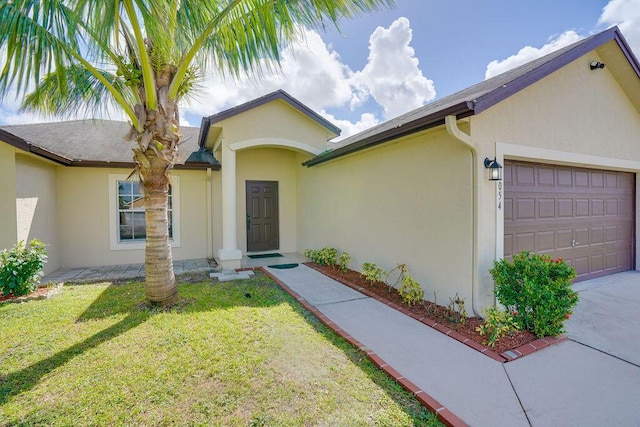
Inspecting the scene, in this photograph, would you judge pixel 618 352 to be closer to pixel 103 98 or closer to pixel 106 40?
pixel 106 40

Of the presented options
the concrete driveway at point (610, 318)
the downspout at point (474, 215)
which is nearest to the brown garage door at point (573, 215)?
the concrete driveway at point (610, 318)

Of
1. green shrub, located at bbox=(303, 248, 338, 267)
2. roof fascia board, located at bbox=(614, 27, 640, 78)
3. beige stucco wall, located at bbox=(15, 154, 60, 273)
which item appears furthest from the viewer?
green shrub, located at bbox=(303, 248, 338, 267)

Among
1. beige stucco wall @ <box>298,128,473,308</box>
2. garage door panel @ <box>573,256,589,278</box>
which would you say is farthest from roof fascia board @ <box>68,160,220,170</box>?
garage door panel @ <box>573,256,589,278</box>

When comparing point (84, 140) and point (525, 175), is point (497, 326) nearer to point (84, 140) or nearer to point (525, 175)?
point (525, 175)

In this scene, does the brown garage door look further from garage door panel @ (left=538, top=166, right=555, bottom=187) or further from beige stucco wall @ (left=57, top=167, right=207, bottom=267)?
beige stucco wall @ (left=57, top=167, right=207, bottom=267)

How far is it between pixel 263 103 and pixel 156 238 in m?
5.37

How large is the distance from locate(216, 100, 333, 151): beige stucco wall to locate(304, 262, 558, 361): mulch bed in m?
4.95

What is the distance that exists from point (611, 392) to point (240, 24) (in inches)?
275

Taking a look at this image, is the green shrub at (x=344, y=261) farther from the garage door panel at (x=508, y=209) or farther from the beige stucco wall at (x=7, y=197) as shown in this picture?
the beige stucco wall at (x=7, y=197)

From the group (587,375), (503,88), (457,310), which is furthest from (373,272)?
(503,88)

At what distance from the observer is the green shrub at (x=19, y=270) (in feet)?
19.5

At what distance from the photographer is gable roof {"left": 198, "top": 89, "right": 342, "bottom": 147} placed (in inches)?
325

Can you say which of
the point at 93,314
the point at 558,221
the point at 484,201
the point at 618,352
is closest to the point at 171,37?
the point at 93,314

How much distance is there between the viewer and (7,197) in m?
6.84
